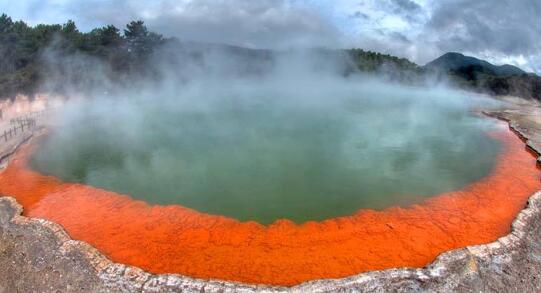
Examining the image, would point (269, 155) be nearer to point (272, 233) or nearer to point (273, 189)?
point (273, 189)

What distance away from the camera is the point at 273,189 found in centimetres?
1345

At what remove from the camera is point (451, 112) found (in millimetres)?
28953

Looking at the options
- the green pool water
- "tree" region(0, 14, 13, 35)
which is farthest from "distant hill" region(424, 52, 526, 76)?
"tree" region(0, 14, 13, 35)

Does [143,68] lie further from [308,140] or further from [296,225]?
[296,225]

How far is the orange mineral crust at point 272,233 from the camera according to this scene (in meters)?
9.24

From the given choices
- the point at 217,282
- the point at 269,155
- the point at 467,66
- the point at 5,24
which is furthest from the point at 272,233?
the point at 467,66

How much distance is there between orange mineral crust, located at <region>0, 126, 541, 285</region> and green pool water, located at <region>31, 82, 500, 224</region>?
2.33 feet

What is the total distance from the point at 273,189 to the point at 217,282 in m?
5.45

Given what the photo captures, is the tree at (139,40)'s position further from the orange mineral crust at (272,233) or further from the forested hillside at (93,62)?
the orange mineral crust at (272,233)

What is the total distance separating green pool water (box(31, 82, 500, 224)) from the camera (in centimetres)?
1295

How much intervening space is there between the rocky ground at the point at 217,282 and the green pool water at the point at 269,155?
11.0ft

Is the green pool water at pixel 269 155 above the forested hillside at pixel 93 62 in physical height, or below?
below

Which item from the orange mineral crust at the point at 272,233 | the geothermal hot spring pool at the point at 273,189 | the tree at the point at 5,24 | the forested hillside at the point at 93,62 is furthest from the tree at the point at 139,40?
the orange mineral crust at the point at 272,233

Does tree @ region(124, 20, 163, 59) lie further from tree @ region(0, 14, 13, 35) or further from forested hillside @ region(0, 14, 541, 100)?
tree @ region(0, 14, 13, 35)
